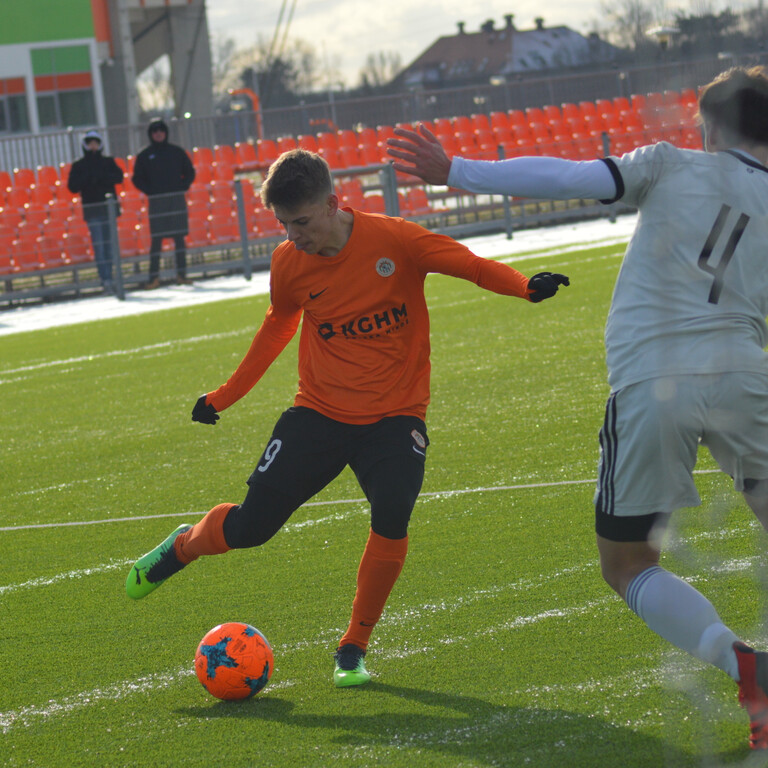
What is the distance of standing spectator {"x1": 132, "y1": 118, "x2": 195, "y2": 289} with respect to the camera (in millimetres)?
18188

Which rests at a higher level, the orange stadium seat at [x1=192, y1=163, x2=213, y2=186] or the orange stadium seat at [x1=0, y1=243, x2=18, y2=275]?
the orange stadium seat at [x1=192, y1=163, x2=213, y2=186]

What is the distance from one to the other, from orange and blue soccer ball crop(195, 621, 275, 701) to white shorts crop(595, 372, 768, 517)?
55.7 inches

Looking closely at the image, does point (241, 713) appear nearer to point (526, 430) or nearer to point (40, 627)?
point (40, 627)

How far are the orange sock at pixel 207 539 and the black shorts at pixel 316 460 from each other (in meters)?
0.09

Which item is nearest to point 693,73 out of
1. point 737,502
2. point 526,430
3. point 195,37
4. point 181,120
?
point 737,502

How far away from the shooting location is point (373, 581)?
412 cm

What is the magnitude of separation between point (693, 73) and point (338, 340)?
1.55 meters

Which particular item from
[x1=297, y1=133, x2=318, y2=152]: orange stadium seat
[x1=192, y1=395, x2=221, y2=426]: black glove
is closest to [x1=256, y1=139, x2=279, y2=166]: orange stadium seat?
[x1=297, y1=133, x2=318, y2=152]: orange stadium seat

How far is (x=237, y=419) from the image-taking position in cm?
935

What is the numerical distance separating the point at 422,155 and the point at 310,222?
30.5 inches

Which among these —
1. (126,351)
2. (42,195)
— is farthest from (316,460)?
(42,195)

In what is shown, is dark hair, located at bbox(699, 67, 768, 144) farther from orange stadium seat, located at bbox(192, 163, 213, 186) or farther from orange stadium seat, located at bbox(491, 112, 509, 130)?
orange stadium seat, located at bbox(491, 112, 509, 130)

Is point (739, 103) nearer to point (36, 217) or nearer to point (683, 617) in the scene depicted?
point (683, 617)

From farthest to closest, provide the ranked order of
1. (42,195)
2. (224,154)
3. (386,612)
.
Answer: (224,154) < (42,195) < (386,612)
